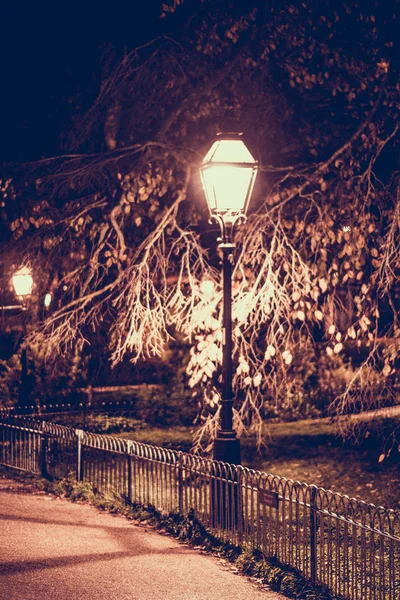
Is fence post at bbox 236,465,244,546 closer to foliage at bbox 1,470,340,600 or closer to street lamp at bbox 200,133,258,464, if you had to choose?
foliage at bbox 1,470,340,600

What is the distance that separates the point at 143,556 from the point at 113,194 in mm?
5663

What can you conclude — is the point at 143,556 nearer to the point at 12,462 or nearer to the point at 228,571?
the point at 228,571

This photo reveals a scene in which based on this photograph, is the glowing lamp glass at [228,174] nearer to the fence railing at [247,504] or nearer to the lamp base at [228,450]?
the lamp base at [228,450]

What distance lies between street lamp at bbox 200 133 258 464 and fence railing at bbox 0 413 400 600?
0.36m

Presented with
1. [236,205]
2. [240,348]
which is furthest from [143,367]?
[236,205]

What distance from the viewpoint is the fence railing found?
7094mm

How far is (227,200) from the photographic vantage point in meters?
9.27

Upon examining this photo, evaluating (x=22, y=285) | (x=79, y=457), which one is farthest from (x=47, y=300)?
(x=79, y=457)

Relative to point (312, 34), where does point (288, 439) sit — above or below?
below

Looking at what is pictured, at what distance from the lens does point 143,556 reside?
8266 millimetres

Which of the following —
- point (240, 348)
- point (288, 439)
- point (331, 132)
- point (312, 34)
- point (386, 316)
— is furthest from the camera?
point (386, 316)

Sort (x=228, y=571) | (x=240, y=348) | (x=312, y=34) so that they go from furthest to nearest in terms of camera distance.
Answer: (x=312, y=34) < (x=240, y=348) < (x=228, y=571)

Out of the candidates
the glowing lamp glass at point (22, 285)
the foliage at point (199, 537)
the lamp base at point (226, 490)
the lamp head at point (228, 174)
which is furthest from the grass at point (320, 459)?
the glowing lamp glass at point (22, 285)

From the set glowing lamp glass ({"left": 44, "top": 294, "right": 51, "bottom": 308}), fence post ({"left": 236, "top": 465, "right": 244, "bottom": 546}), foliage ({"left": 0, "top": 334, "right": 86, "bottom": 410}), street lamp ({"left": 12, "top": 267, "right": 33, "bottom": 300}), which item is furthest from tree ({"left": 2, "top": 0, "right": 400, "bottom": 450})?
foliage ({"left": 0, "top": 334, "right": 86, "bottom": 410})
